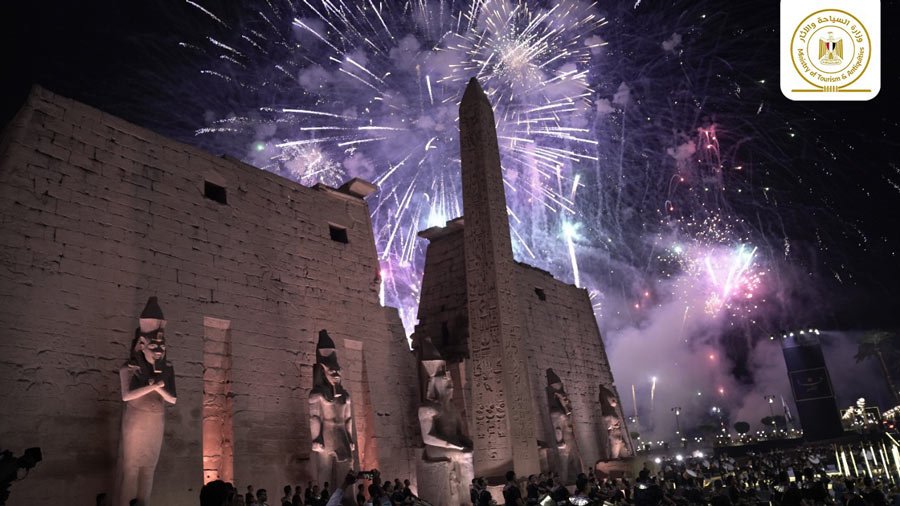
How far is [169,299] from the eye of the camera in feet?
26.0

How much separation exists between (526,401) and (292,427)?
3.52m

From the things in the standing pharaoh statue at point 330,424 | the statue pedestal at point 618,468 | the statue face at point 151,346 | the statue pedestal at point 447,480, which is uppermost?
the statue face at point 151,346

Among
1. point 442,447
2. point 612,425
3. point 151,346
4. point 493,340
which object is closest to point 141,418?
point 151,346

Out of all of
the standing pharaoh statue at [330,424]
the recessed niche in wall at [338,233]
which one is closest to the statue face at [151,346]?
the standing pharaoh statue at [330,424]

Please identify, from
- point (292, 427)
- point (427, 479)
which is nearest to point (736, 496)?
point (427, 479)

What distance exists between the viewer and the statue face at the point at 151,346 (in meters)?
6.46

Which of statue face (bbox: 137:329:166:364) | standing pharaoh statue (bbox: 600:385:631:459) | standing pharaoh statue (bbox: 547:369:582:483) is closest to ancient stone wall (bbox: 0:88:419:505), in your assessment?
statue face (bbox: 137:329:166:364)

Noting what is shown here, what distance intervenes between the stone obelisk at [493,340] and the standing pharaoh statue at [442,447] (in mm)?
406

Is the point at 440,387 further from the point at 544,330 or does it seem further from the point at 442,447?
the point at 544,330

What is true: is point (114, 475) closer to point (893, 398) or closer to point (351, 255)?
point (351, 255)

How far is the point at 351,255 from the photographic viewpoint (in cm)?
1110

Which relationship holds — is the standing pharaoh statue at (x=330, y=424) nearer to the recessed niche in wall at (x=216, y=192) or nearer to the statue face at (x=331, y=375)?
the statue face at (x=331, y=375)

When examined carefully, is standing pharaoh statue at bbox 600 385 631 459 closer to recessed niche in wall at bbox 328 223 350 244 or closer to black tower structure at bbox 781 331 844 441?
recessed niche in wall at bbox 328 223 350 244

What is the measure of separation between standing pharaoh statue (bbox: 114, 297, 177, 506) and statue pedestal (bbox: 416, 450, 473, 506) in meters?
3.70
